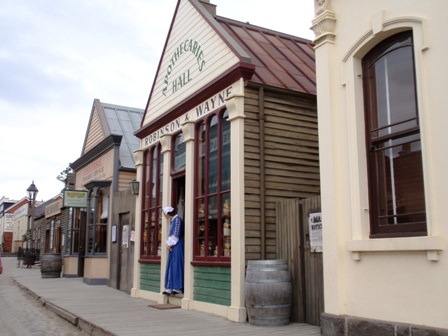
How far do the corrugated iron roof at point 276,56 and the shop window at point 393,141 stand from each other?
3208 millimetres

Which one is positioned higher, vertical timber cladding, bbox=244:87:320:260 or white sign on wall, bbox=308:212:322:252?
vertical timber cladding, bbox=244:87:320:260

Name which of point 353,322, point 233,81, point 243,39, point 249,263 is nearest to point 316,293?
point 249,263

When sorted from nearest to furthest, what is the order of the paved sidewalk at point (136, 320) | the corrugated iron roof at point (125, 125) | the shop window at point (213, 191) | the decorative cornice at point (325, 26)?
the decorative cornice at point (325, 26) → the paved sidewalk at point (136, 320) → the shop window at point (213, 191) → the corrugated iron roof at point (125, 125)

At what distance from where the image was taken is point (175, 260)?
1056 cm

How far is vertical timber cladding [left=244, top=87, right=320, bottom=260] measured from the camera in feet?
28.3

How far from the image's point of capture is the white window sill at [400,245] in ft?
16.5

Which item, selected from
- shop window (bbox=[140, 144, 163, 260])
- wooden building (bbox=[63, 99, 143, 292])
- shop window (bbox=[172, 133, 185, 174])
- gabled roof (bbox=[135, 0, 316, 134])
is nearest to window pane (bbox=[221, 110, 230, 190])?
gabled roof (bbox=[135, 0, 316, 134])

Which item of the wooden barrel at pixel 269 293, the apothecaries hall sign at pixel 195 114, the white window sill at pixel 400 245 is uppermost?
the apothecaries hall sign at pixel 195 114

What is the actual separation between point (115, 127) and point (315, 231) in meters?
12.7

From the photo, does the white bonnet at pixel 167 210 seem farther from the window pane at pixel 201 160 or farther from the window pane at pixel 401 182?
the window pane at pixel 401 182

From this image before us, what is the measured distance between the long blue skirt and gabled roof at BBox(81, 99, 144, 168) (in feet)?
23.6

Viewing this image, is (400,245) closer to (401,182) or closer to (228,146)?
(401,182)

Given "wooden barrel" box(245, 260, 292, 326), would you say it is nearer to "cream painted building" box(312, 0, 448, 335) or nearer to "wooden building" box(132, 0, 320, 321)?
"wooden building" box(132, 0, 320, 321)

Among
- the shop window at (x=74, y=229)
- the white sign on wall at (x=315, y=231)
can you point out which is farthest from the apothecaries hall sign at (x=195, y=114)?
the shop window at (x=74, y=229)
